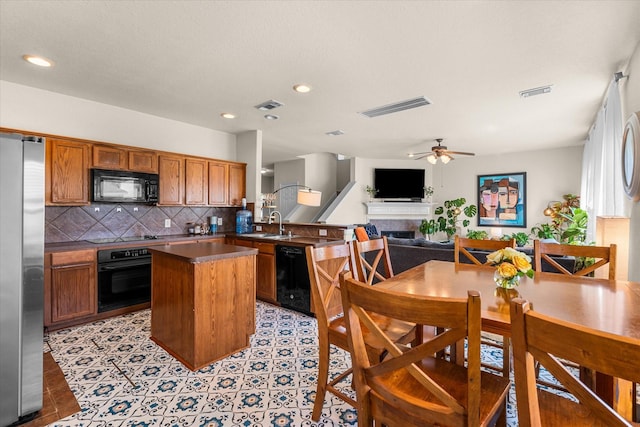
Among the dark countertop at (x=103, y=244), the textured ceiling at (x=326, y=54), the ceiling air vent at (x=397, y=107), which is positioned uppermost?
the ceiling air vent at (x=397, y=107)

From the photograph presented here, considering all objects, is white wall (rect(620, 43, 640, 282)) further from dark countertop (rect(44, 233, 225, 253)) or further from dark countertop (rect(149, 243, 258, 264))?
dark countertop (rect(44, 233, 225, 253))

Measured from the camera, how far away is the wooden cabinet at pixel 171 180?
4.10 m

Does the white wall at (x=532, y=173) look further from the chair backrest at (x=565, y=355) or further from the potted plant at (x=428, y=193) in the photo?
the chair backrest at (x=565, y=355)

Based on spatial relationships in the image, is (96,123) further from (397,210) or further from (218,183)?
(397,210)

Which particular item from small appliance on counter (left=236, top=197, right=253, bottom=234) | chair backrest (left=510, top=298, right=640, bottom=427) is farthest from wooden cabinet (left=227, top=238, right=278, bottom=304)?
chair backrest (left=510, top=298, right=640, bottom=427)

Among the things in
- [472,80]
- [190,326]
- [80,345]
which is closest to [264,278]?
[190,326]

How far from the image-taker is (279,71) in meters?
2.84

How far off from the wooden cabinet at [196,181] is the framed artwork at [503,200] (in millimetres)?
6424

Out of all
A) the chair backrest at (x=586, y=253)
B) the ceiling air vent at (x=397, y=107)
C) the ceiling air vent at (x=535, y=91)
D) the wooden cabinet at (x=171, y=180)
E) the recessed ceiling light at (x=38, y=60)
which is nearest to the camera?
the chair backrest at (x=586, y=253)

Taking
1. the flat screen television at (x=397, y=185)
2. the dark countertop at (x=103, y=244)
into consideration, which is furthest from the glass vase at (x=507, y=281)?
the flat screen television at (x=397, y=185)

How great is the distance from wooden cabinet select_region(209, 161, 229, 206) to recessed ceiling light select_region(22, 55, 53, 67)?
6.98ft

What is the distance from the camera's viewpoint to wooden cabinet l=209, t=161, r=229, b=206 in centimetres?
465

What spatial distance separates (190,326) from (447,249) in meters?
3.22

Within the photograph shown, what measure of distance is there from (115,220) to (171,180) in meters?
0.86
